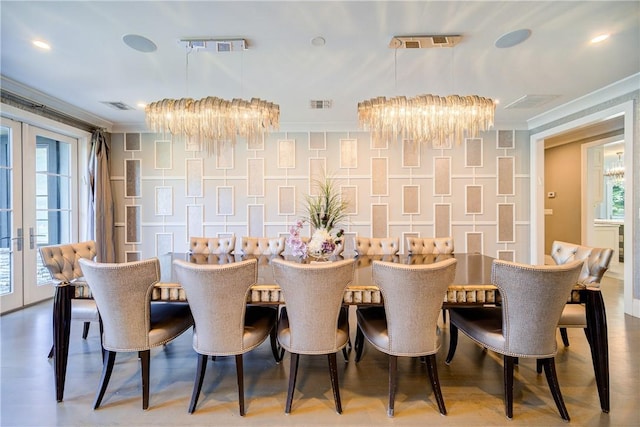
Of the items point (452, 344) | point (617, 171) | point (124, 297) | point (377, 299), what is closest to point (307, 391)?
point (377, 299)

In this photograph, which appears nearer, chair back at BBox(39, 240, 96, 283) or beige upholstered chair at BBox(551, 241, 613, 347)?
beige upholstered chair at BBox(551, 241, 613, 347)

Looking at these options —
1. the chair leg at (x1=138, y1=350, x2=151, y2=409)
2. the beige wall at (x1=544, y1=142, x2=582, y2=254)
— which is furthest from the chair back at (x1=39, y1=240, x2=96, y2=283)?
the beige wall at (x1=544, y1=142, x2=582, y2=254)

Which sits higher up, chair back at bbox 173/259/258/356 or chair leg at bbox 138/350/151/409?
chair back at bbox 173/259/258/356

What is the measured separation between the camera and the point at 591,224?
18.2ft

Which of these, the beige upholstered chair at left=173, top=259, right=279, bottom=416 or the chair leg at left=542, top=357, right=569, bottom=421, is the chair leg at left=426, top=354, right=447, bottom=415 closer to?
the chair leg at left=542, top=357, right=569, bottom=421

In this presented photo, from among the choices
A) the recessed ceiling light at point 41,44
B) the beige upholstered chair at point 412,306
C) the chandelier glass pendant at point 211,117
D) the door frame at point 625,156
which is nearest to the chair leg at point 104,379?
the beige upholstered chair at point 412,306

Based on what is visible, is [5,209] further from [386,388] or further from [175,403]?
[386,388]

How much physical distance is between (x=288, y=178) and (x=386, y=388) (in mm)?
3509

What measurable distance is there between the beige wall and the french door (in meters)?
8.74

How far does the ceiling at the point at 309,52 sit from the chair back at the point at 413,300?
71.1 inches

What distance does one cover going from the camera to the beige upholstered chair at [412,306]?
5.37 ft

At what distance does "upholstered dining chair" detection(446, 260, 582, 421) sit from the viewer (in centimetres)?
160

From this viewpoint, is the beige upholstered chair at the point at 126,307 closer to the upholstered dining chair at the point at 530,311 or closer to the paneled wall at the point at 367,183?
the upholstered dining chair at the point at 530,311

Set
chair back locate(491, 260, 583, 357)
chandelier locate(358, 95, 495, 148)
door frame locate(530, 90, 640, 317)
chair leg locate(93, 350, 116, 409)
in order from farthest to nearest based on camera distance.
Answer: door frame locate(530, 90, 640, 317)
chandelier locate(358, 95, 495, 148)
chair leg locate(93, 350, 116, 409)
chair back locate(491, 260, 583, 357)
